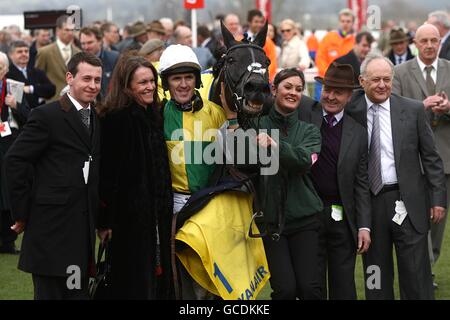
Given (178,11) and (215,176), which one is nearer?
(215,176)

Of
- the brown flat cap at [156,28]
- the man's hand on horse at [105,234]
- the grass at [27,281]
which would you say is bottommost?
the grass at [27,281]

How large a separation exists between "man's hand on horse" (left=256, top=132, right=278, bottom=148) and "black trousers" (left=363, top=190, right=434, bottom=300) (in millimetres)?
1182

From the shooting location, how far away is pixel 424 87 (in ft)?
25.5

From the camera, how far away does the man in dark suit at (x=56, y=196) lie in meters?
5.54

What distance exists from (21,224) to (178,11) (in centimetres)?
4552

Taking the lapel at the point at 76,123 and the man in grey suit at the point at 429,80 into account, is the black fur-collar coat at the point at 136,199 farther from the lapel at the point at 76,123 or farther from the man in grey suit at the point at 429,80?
the man in grey suit at the point at 429,80

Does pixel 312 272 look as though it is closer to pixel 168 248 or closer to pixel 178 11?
pixel 168 248

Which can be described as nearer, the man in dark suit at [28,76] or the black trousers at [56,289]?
the black trousers at [56,289]

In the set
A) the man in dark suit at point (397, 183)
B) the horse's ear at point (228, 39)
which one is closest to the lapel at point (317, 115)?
the man in dark suit at point (397, 183)

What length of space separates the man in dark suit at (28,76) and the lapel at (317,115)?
5.44 m

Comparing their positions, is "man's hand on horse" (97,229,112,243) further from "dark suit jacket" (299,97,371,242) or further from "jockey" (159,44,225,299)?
"dark suit jacket" (299,97,371,242)

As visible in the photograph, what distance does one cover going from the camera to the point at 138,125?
5.63 meters

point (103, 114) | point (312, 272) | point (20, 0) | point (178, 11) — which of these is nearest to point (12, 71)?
point (103, 114)

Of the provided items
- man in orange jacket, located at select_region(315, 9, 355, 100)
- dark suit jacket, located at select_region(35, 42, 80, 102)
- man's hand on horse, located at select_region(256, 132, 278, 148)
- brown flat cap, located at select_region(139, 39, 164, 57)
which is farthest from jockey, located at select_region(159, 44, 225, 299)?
man in orange jacket, located at select_region(315, 9, 355, 100)
